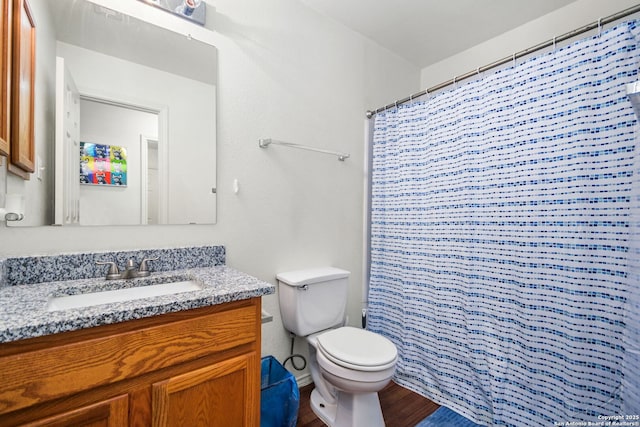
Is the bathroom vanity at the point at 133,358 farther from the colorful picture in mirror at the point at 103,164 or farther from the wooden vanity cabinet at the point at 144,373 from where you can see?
the colorful picture in mirror at the point at 103,164

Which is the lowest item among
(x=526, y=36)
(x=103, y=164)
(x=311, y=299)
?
(x=311, y=299)

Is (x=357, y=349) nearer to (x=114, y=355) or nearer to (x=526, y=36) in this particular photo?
(x=114, y=355)

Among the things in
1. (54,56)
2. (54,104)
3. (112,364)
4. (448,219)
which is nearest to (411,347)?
(448,219)

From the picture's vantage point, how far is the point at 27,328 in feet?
2.31

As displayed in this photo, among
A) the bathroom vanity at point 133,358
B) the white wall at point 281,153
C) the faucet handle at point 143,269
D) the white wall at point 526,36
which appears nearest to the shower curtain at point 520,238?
the white wall at point 281,153

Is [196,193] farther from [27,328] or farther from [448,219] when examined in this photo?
[448,219]

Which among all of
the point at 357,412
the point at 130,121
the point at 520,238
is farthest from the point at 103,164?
the point at 520,238

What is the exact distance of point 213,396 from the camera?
1018mm

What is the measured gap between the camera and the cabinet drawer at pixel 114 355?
2.37 ft

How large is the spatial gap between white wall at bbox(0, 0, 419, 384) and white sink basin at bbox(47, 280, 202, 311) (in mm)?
247

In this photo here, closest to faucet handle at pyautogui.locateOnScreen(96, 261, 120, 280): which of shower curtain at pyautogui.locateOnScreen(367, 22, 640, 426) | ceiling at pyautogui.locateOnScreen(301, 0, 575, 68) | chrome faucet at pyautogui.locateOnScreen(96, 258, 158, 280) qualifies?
chrome faucet at pyautogui.locateOnScreen(96, 258, 158, 280)

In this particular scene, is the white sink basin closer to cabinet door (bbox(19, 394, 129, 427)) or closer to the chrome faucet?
the chrome faucet

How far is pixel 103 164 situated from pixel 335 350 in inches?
53.8

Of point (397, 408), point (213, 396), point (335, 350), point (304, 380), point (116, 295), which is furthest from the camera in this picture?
point (304, 380)
